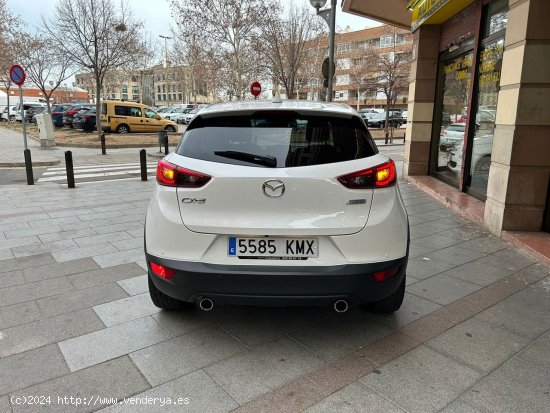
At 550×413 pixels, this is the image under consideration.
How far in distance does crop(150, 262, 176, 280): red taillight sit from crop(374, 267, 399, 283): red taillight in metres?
1.26

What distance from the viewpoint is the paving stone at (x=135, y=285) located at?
3.93 m

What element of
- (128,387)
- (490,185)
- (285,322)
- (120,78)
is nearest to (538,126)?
(490,185)

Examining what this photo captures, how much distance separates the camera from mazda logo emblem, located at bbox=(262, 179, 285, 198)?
2.66 m

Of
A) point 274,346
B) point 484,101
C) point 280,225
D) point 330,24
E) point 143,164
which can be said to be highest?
point 330,24

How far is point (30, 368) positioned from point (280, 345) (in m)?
1.57

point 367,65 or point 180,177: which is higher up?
point 367,65

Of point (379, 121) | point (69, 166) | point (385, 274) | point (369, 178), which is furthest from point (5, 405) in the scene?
point (379, 121)

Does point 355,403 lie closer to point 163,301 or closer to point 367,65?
point 163,301

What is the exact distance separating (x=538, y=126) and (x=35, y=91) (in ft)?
287

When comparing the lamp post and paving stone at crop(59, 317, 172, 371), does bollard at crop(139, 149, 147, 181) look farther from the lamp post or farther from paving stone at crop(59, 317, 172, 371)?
paving stone at crop(59, 317, 172, 371)

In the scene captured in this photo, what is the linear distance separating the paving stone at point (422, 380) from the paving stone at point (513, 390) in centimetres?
8

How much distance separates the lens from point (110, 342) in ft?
9.99

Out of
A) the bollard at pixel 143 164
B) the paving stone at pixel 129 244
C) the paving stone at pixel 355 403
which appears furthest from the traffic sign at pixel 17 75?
the paving stone at pixel 355 403

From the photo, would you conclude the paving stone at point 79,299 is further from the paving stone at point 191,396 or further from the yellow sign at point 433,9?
the yellow sign at point 433,9
